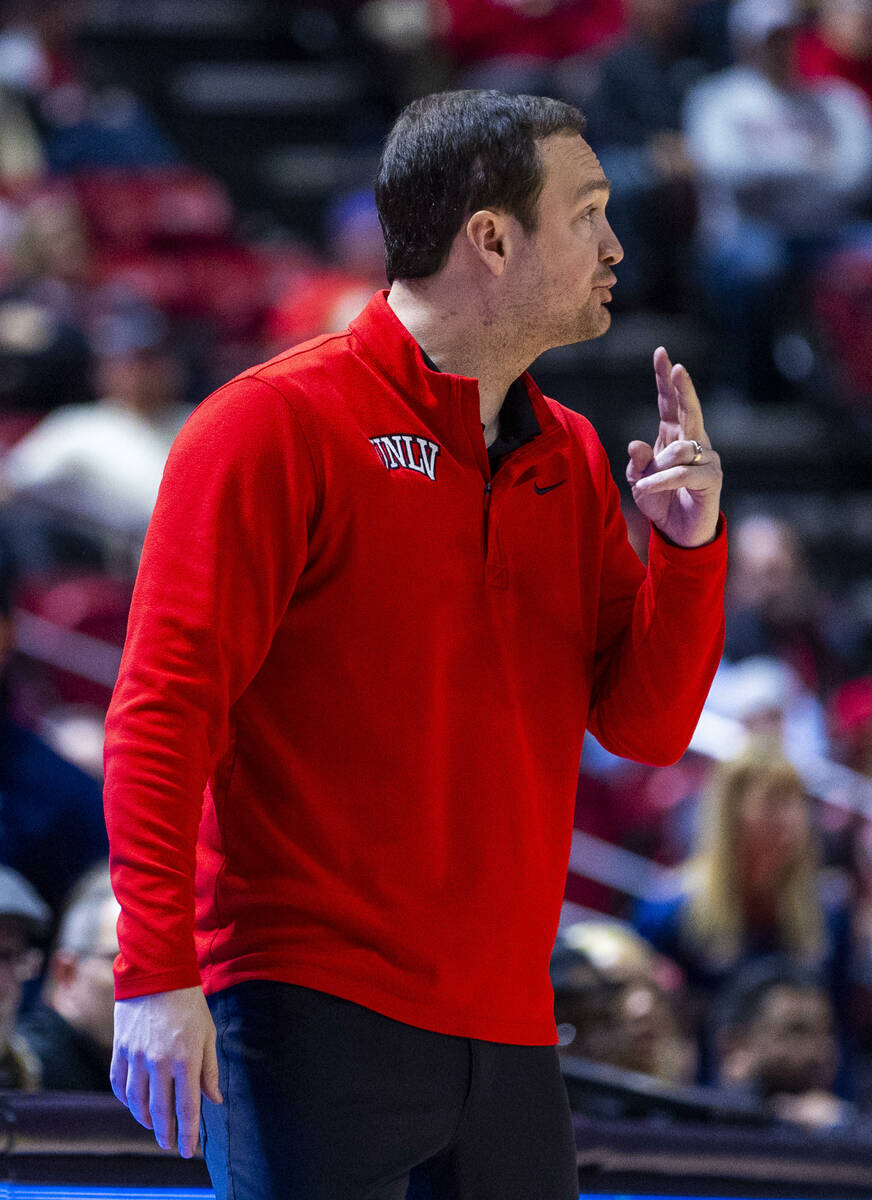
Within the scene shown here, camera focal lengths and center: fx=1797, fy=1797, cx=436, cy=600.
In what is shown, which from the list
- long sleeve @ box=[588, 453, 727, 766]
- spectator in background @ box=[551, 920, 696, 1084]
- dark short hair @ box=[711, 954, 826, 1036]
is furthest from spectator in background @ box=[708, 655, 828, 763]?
long sleeve @ box=[588, 453, 727, 766]

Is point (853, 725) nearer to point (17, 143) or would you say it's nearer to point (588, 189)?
point (588, 189)

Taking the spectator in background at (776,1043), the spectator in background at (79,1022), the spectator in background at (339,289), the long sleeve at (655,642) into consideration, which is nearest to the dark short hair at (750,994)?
the spectator in background at (776,1043)

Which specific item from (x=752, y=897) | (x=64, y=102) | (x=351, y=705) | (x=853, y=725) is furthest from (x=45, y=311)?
(x=351, y=705)

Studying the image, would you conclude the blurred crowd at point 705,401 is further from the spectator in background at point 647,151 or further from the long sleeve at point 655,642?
the long sleeve at point 655,642

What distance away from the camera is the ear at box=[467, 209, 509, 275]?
158 cm

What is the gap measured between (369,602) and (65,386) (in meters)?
4.43

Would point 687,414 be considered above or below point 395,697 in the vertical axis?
above

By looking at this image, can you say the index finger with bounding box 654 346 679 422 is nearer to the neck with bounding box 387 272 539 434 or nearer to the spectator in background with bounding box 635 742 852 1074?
the neck with bounding box 387 272 539 434

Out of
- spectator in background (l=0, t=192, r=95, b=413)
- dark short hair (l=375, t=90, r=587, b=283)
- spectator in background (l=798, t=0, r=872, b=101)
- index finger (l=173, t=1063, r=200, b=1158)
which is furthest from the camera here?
spectator in background (l=798, t=0, r=872, b=101)

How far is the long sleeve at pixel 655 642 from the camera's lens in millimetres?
1667

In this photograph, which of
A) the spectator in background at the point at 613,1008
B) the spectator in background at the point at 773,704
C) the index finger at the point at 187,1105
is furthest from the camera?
the spectator in background at the point at 773,704

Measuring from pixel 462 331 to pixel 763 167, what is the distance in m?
5.17

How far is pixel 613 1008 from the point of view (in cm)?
328

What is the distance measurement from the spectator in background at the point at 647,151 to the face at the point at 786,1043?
3266 millimetres
